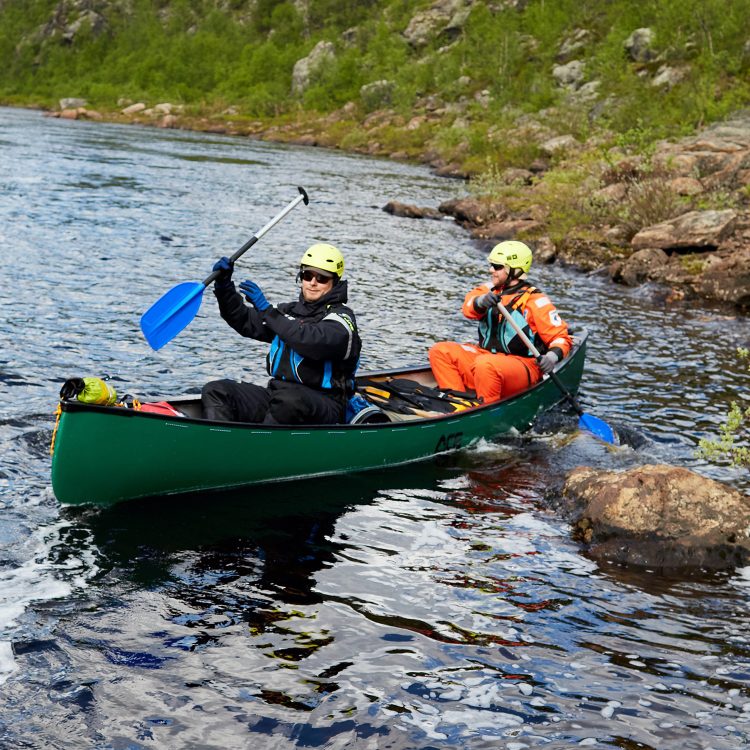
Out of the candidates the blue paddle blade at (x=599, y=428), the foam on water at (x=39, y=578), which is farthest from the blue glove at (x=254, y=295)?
the blue paddle blade at (x=599, y=428)

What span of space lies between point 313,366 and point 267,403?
51 centimetres

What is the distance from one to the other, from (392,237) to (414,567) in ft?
55.2

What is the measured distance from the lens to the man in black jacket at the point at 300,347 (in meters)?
7.65

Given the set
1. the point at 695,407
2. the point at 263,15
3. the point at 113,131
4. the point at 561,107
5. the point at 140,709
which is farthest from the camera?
the point at 263,15

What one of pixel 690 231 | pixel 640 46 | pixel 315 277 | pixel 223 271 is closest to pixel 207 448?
pixel 223 271

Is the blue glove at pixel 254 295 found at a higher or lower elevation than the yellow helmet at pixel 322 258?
lower

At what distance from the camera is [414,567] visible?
6.68 m

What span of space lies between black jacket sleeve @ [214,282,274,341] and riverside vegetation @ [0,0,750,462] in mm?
4754

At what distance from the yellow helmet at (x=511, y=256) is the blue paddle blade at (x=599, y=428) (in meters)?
1.73

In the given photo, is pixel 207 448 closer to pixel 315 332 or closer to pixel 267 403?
pixel 267 403

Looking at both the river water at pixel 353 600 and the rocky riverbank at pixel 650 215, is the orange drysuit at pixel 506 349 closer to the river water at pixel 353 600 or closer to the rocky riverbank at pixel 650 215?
the river water at pixel 353 600

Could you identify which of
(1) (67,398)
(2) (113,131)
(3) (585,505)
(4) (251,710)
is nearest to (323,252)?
(1) (67,398)

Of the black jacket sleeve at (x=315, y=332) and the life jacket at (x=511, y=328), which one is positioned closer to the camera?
the black jacket sleeve at (x=315, y=332)

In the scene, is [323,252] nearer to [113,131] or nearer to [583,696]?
[583,696]
